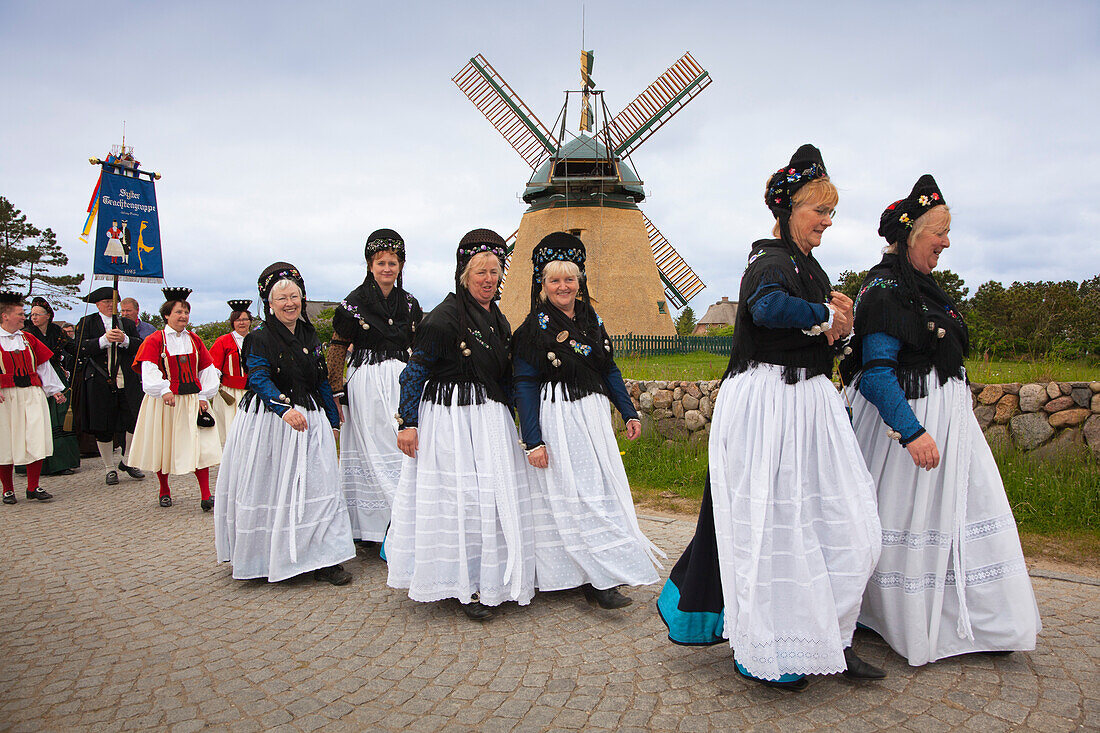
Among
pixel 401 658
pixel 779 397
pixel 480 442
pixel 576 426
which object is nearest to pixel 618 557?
pixel 576 426

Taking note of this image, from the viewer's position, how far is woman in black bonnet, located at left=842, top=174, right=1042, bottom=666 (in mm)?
2873

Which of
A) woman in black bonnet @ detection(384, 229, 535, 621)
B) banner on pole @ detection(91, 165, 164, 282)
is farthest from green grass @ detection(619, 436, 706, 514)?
banner on pole @ detection(91, 165, 164, 282)

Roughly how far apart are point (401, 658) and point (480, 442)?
1.17 meters

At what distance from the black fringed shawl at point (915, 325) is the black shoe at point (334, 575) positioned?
335cm

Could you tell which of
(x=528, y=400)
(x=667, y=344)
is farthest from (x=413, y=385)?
(x=667, y=344)

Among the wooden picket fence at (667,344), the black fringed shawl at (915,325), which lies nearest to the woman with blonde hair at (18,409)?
the black fringed shawl at (915,325)

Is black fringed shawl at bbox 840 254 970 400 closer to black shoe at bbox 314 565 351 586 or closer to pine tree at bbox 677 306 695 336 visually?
black shoe at bbox 314 565 351 586

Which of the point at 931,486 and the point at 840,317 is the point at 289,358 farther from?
the point at 931,486

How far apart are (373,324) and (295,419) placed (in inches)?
42.4

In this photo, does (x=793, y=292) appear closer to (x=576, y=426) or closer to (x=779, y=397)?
(x=779, y=397)

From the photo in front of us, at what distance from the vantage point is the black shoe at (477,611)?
369cm

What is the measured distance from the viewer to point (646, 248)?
20.6 metres

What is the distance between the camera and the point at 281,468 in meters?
4.36

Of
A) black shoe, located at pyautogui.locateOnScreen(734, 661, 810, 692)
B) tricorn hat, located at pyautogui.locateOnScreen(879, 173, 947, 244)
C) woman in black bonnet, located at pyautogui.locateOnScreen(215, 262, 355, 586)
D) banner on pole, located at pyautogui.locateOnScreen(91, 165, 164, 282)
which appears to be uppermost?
banner on pole, located at pyautogui.locateOnScreen(91, 165, 164, 282)
